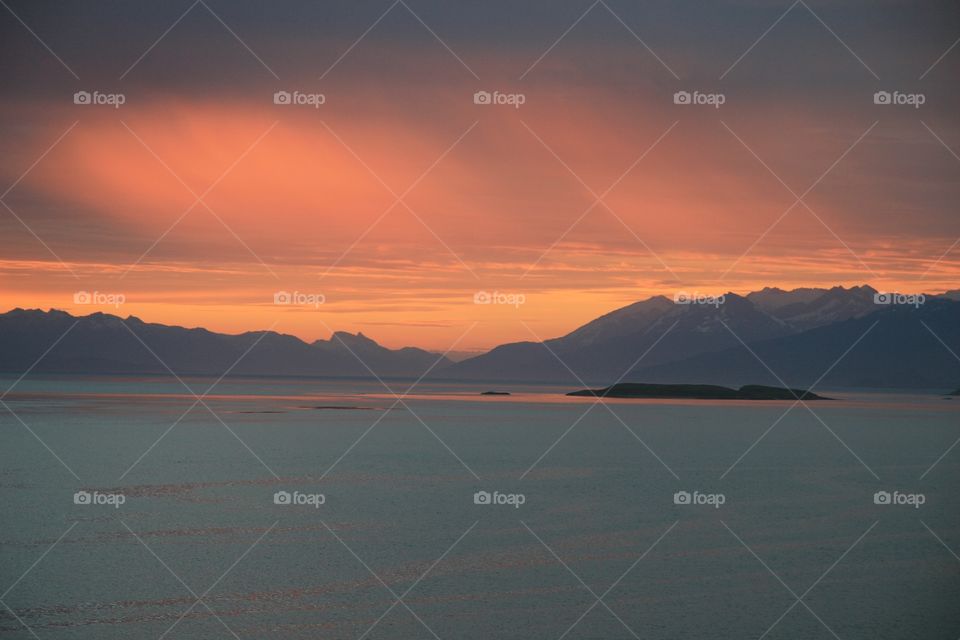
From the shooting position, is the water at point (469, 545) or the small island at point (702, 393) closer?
the water at point (469, 545)

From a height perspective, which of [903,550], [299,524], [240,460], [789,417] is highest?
[789,417]

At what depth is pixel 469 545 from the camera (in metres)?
27.7

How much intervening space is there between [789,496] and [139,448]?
34469 millimetres

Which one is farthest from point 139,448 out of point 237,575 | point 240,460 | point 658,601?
point 658,601

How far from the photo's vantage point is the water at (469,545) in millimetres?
21188

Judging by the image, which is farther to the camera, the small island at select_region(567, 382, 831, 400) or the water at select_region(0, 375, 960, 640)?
the small island at select_region(567, 382, 831, 400)

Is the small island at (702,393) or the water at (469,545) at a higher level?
the small island at (702,393)

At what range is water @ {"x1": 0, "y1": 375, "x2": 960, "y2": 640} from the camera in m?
21.2

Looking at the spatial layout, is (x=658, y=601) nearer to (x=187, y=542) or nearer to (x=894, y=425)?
(x=187, y=542)

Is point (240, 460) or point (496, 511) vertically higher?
point (240, 460)

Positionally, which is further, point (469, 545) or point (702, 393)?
point (702, 393)

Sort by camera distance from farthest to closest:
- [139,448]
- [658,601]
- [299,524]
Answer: [139,448] < [299,524] < [658,601]

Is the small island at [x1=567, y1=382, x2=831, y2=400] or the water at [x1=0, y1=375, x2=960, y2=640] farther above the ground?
the small island at [x1=567, y1=382, x2=831, y2=400]

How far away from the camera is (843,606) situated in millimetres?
22719
